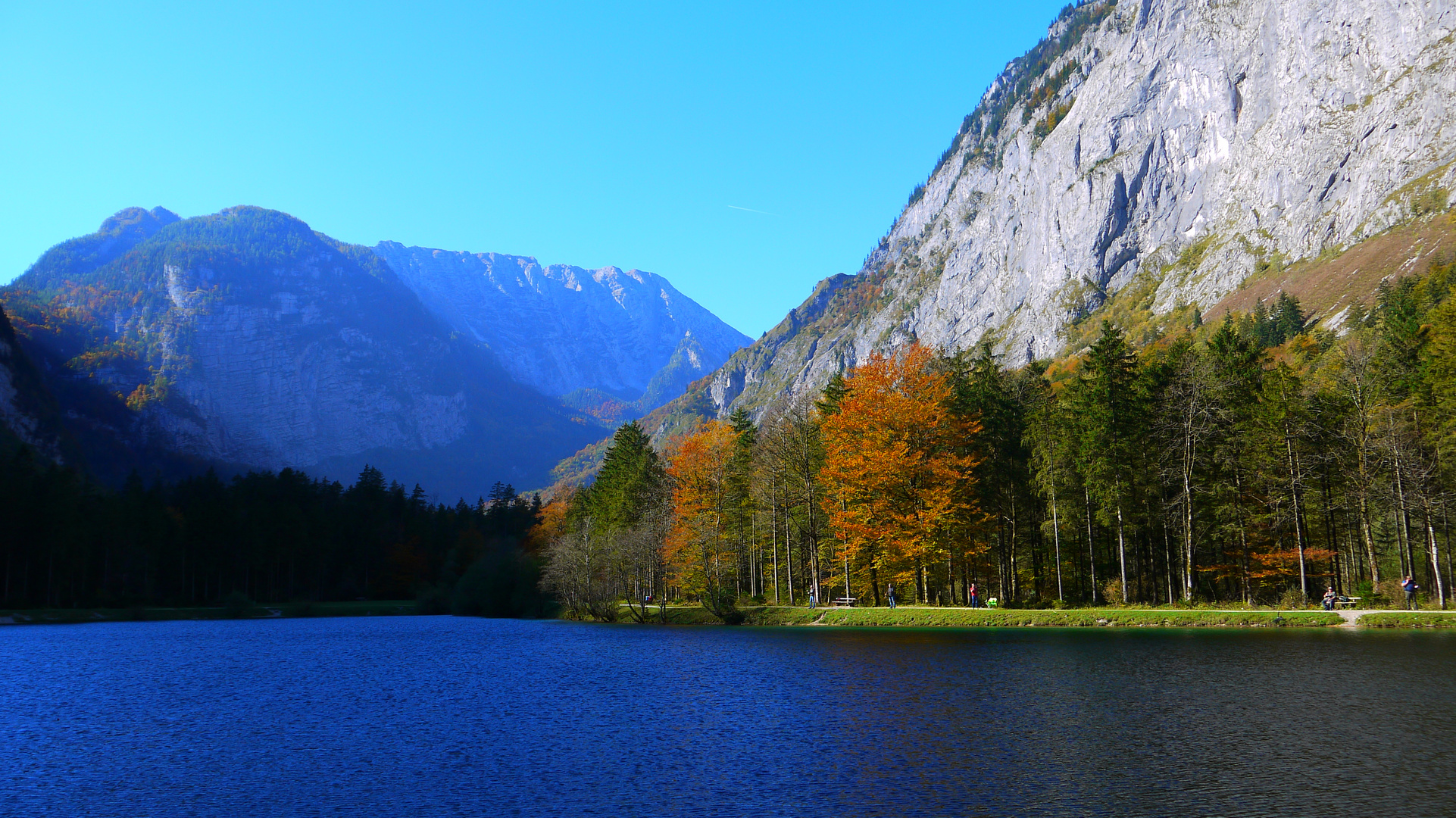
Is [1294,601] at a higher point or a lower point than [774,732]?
higher

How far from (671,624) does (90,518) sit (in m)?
66.6

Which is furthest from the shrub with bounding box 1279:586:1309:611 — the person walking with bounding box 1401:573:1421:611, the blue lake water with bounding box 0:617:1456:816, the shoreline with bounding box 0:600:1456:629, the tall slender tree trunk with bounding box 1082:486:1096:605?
the tall slender tree trunk with bounding box 1082:486:1096:605

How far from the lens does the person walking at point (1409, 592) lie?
127 feet

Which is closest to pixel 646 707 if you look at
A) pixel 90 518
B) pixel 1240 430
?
pixel 1240 430

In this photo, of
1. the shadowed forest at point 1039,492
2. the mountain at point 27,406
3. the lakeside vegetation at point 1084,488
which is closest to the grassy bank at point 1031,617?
the lakeside vegetation at point 1084,488

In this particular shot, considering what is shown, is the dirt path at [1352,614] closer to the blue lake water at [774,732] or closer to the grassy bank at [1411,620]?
the grassy bank at [1411,620]

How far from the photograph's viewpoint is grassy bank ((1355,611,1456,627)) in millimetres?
36031

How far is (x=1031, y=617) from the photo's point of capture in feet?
147

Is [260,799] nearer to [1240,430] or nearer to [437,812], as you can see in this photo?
[437,812]

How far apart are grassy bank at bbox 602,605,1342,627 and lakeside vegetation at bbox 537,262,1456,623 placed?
2817 millimetres

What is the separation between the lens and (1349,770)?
14.2m

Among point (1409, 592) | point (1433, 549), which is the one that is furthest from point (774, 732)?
point (1433, 549)

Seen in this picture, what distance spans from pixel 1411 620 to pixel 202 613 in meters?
102

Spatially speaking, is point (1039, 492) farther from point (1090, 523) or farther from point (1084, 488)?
point (1090, 523)
